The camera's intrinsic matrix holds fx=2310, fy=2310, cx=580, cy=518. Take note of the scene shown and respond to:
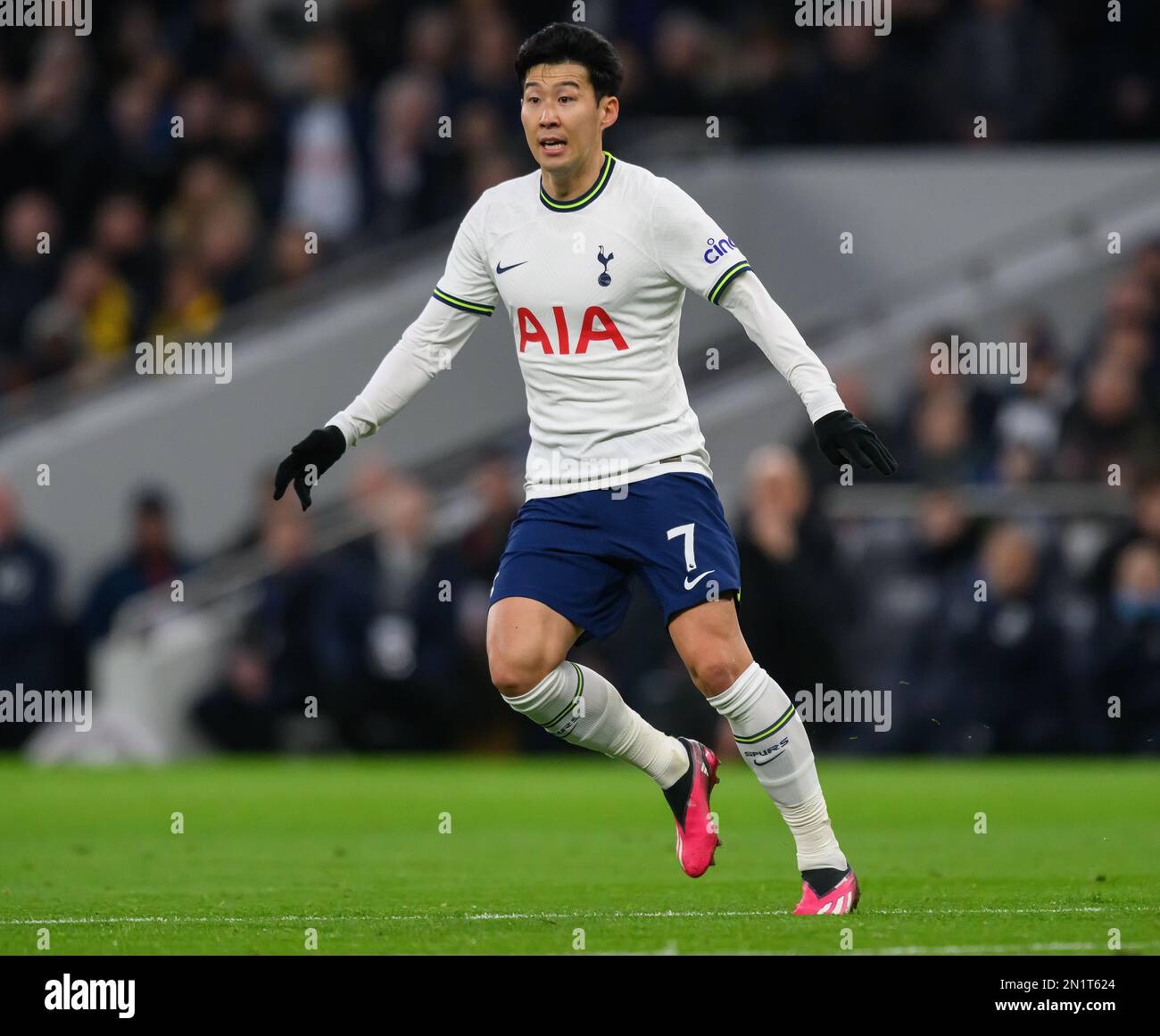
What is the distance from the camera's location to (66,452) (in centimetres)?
1881

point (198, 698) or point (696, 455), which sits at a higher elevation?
point (696, 455)

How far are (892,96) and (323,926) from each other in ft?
45.1

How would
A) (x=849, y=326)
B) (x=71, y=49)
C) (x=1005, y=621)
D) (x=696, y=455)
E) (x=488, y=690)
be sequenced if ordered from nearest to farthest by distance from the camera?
1. (x=696, y=455)
2. (x=1005, y=621)
3. (x=488, y=690)
4. (x=849, y=326)
5. (x=71, y=49)

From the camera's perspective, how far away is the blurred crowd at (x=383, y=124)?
19.2m

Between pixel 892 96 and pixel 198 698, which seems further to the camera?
pixel 892 96

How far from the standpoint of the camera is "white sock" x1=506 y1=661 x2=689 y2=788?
7.48 meters

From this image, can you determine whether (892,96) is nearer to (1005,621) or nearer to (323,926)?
(1005,621)
